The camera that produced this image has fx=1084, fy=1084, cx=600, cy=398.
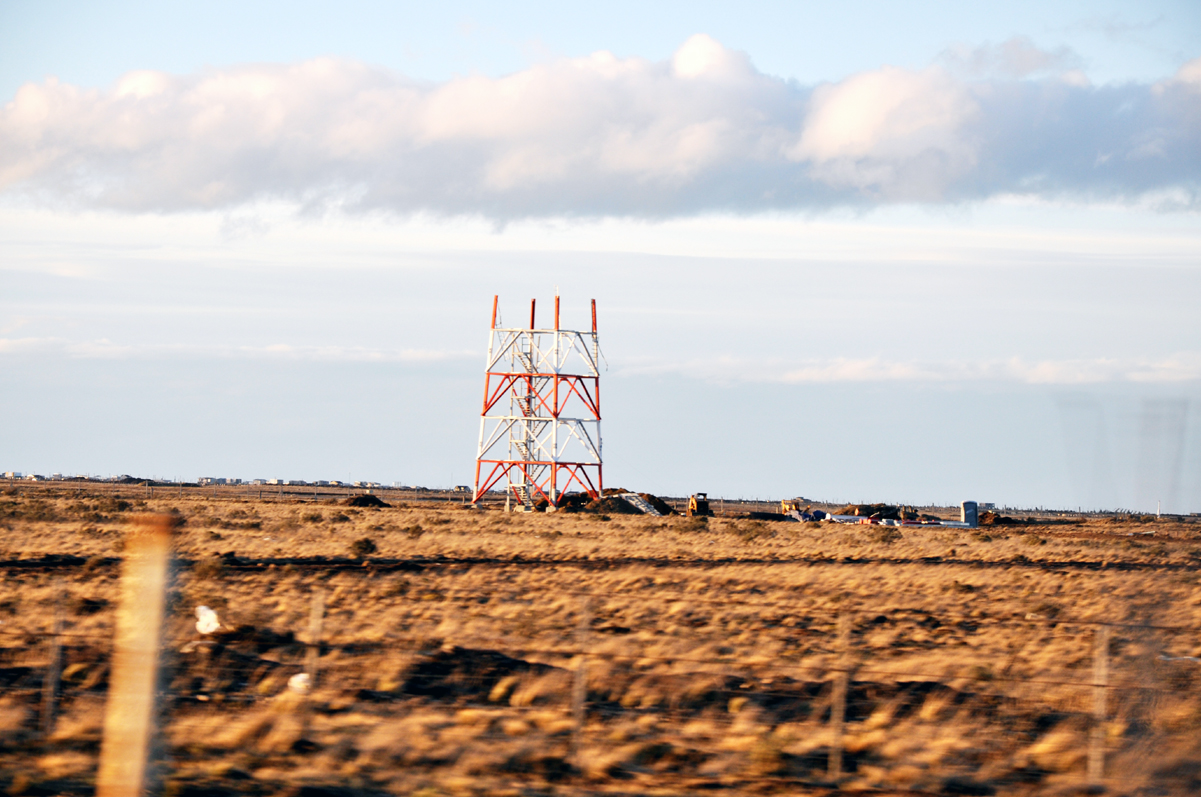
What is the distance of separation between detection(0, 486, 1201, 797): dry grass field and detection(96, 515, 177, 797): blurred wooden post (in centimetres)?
23

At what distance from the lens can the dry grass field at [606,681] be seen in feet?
30.8

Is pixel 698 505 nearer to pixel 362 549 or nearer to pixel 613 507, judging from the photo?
pixel 613 507

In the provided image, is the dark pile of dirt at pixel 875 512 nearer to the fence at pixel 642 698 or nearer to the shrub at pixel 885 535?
the shrub at pixel 885 535

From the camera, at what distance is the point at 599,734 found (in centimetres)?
1061

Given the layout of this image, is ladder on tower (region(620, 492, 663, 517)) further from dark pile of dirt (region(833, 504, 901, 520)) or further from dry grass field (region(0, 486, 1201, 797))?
dry grass field (region(0, 486, 1201, 797))

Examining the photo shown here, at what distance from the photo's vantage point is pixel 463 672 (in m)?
13.2

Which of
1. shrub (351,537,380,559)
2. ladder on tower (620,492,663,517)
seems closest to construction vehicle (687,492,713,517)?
ladder on tower (620,492,663,517)

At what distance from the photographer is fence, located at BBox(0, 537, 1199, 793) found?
961cm

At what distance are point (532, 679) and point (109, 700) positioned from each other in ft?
15.3

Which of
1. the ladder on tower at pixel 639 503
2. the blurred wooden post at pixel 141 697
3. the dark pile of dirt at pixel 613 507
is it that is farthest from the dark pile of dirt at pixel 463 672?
the ladder on tower at pixel 639 503

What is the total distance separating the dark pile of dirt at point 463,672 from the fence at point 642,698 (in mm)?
38

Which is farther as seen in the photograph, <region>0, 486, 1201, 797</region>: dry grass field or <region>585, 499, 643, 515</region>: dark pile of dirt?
<region>585, 499, 643, 515</region>: dark pile of dirt

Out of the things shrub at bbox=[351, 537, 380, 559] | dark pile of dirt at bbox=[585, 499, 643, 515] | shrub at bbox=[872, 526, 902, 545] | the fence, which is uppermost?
dark pile of dirt at bbox=[585, 499, 643, 515]

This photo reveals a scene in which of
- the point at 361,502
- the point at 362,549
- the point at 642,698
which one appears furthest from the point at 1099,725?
the point at 361,502
